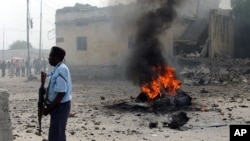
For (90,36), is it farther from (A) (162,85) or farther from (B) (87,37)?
(A) (162,85)

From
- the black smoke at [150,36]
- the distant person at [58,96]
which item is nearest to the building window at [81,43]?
the black smoke at [150,36]

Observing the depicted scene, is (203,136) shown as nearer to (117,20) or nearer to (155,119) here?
(155,119)

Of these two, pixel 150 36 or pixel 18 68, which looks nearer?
pixel 150 36

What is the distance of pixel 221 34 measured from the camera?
2628 centimetres

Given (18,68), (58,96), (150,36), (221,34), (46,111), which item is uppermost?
(221,34)

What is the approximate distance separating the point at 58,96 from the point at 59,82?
0.19m

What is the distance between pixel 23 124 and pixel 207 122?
4647 millimetres

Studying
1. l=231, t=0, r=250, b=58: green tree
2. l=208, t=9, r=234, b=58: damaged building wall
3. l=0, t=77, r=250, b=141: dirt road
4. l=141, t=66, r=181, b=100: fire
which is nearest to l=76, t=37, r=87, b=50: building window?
l=208, t=9, r=234, b=58: damaged building wall

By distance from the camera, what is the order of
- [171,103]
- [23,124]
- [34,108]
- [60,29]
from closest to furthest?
[23,124]
[171,103]
[34,108]
[60,29]

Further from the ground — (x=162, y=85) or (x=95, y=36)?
A: (x=95, y=36)

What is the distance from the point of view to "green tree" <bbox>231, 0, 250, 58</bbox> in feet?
91.2

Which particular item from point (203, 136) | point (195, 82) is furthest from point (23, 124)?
point (195, 82)

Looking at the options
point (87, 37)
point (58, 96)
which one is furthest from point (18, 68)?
point (58, 96)

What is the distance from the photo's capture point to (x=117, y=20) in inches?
872
